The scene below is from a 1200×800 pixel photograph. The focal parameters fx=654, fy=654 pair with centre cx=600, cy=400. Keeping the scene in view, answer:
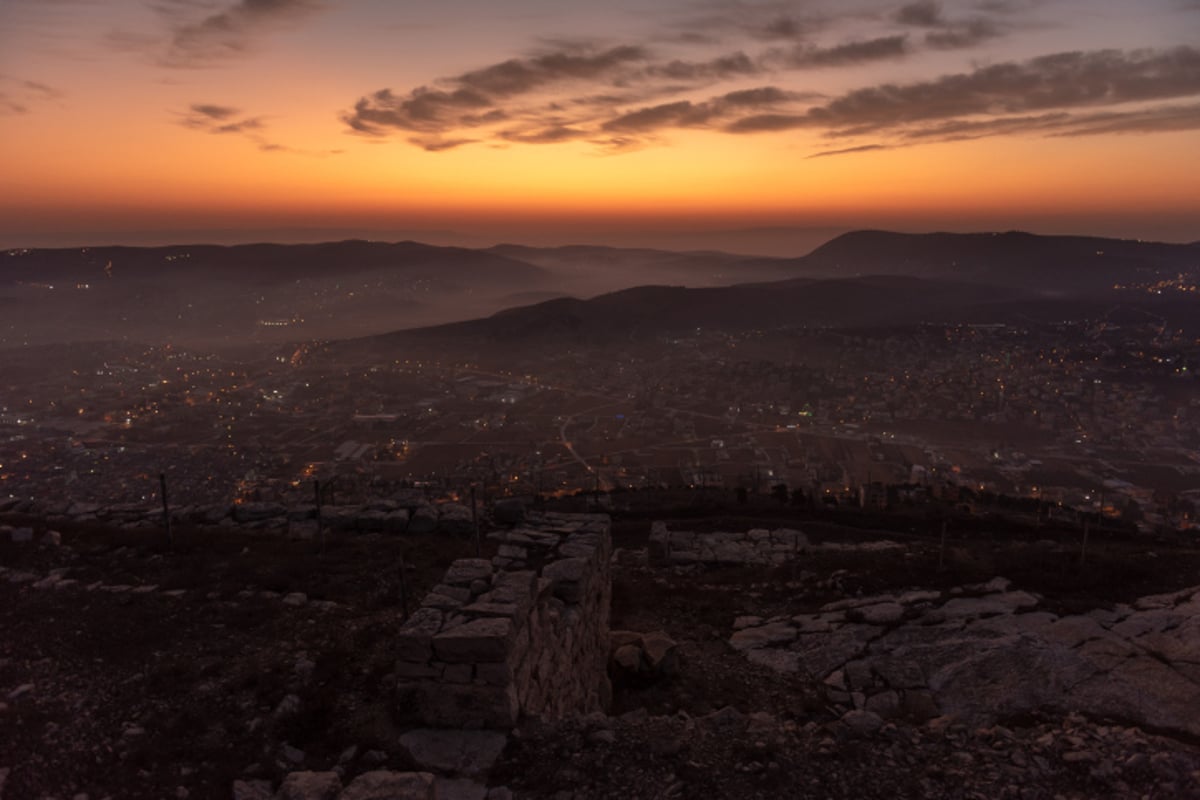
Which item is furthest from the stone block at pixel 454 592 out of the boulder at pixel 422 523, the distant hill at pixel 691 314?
the distant hill at pixel 691 314

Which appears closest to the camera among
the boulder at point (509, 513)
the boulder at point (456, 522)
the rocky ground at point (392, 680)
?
the rocky ground at point (392, 680)

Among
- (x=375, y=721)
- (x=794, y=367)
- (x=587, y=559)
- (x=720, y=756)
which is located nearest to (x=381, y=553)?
(x=587, y=559)

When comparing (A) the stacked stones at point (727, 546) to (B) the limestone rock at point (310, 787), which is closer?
(B) the limestone rock at point (310, 787)

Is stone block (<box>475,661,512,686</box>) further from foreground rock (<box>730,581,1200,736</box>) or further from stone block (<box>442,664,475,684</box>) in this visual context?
foreground rock (<box>730,581,1200,736</box>)

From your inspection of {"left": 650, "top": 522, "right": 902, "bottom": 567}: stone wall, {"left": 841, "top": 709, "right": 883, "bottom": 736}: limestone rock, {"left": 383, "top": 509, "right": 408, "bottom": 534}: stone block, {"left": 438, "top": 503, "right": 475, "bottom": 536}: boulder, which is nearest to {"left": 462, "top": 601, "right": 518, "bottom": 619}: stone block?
{"left": 841, "top": 709, "right": 883, "bottom": 736}: limestone rock

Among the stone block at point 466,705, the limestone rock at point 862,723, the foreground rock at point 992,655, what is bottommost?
the foreground rock at point 992,655

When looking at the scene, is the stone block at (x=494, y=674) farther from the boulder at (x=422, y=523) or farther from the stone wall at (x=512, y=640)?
the boulder at (x=422, y=523)

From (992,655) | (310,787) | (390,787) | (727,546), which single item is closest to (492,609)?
(390,787)

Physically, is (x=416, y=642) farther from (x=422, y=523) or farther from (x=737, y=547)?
(x=737, y=547)
